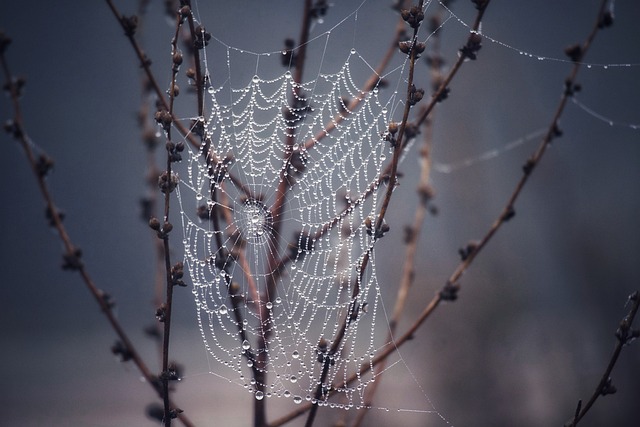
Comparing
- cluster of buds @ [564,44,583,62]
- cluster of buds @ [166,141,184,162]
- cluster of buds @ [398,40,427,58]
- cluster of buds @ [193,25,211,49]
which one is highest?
cluster of buds @ [564,44,583,62]

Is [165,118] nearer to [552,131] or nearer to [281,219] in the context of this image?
[281,219]

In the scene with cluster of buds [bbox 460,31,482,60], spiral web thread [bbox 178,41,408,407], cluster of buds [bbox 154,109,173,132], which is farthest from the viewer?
spiral web thread [bbox 178,41,408,407]

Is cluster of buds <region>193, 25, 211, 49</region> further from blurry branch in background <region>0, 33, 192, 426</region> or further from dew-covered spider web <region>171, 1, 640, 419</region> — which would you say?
blurry branch in background <region>0, 33, 192, 426</region>

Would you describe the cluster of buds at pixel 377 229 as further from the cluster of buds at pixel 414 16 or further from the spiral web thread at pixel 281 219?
the cluster of buds at pixel 414 16

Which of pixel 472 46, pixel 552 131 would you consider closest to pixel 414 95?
pixel 472 46

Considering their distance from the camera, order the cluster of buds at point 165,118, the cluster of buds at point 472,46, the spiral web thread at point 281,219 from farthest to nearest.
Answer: the spiral web thread at point 281,219, the cluster of buds at point 472,46, the cluster of buds at point 165,118

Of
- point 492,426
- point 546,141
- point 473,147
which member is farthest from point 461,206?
point 546,141

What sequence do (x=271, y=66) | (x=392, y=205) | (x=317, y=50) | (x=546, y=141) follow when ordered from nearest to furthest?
(x=546, y=141) < (x=317, y=50) < (x=271, y=66) < (x=392, y=205)

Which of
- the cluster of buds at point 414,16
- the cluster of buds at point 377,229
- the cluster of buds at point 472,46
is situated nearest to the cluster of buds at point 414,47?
the cluster of buds at point 414,16

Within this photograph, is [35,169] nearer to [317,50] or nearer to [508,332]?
[317,50]

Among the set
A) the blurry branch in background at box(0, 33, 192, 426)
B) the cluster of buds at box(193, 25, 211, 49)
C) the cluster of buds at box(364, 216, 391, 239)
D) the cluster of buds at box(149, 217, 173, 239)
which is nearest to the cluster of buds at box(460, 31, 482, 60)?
the cluster of buds at box(364, 216, 391, 239)

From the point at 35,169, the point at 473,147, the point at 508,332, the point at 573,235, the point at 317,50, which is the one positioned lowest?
the point at 35,169
